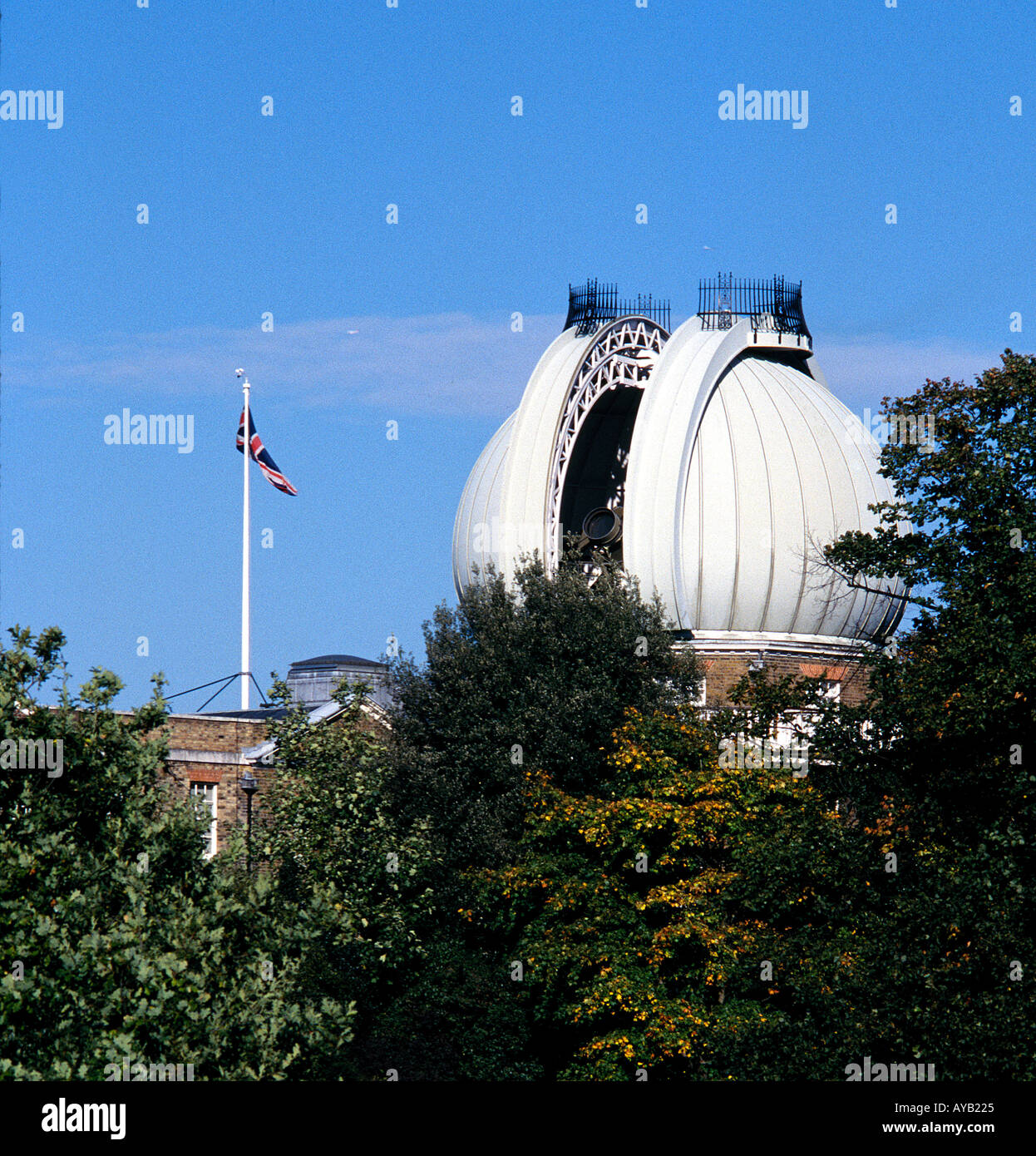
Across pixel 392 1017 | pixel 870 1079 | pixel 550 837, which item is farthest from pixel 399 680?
pixel 870 1079

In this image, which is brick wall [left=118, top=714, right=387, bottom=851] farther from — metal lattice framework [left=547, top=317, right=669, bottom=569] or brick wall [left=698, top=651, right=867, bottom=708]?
metal lattice framework [left=547, top=317, right=669, bottom=569]

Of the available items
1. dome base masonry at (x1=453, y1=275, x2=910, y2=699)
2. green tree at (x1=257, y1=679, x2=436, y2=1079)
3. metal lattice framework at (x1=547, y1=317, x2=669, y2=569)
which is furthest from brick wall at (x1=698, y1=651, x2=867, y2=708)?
green tree at (x1=257, y1=679, x2=436, y2=1079)

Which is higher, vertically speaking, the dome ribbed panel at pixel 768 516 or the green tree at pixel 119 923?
the dome ribbed panel at pixel 768 516

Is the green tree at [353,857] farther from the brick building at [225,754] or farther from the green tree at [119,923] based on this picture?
the green tree at [119,923]

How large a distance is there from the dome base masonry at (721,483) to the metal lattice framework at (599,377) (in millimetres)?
45

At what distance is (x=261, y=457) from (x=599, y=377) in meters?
9.34

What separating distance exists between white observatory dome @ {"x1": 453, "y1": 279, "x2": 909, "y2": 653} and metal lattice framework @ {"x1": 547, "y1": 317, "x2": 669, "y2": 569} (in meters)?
0.05

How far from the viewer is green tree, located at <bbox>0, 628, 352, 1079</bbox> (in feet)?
66.7

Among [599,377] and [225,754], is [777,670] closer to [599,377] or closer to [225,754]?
[599,377]

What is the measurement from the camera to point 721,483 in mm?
43750

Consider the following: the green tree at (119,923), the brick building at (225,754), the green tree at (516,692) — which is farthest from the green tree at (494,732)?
the green tree at (119,923)

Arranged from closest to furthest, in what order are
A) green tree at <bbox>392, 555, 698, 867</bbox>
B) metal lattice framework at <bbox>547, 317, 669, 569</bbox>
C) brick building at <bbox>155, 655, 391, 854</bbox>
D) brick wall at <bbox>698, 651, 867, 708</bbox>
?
green tree at <bbox>392, 555, 698, 867</bbox> → brick building at <bbox>155, 655, 391, 854</bbox> → brick wall at <bbox>698, 651, 867, 708</bbox> → metal lattice framework at <bbox>547, 317, 669, 569</bbox>

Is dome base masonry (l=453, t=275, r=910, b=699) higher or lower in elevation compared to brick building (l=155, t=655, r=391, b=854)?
higher

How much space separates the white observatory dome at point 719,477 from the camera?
43.2m
